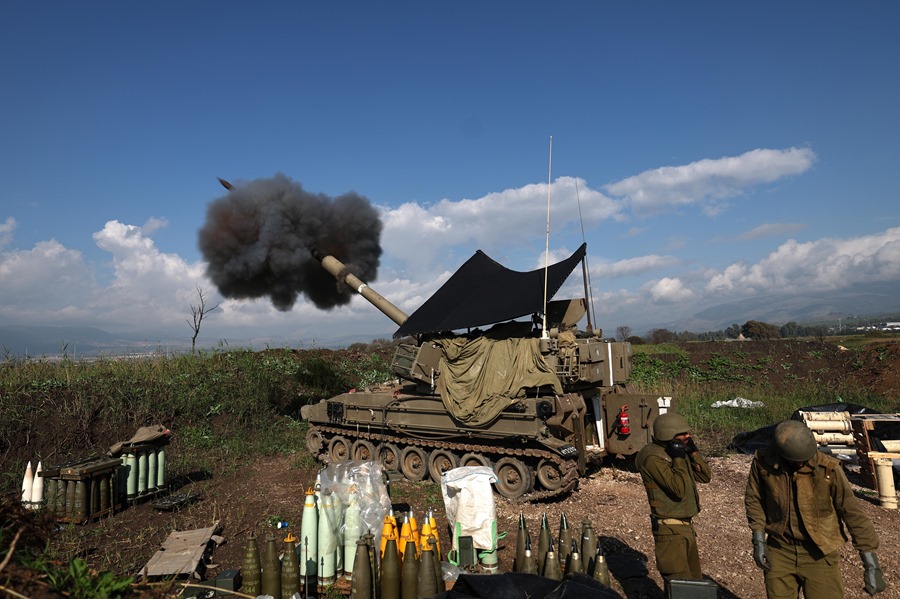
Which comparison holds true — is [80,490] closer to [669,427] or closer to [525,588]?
[525,588]

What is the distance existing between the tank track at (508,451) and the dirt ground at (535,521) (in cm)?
22

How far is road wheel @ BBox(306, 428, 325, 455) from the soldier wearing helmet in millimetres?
9417

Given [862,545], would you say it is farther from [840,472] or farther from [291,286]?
[291,286]

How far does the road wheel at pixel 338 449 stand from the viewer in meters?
11.7

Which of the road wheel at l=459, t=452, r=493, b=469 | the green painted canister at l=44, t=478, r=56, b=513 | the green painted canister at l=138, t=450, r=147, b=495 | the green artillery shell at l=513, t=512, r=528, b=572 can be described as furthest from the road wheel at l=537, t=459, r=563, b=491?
the green painted canister at l=44, t=478, r=56, b=513

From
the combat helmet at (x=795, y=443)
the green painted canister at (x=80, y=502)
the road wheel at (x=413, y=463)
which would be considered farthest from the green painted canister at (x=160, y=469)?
the combat helmet at (x=795, y=443)

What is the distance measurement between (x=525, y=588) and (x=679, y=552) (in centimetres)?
155

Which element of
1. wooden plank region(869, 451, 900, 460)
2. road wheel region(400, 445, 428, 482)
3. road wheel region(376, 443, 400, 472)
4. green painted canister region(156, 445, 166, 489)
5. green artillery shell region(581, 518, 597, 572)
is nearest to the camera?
green artillery shell region(581, 518, 597, 572)

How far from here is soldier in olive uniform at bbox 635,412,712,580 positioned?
15.4 feet

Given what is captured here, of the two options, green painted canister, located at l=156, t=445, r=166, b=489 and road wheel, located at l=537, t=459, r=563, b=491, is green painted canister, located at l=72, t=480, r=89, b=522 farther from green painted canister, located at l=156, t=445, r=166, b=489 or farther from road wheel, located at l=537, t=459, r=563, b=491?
road wheel, located at l=537, t=459, r=563, b=491

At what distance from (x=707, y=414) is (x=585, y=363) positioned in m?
7.33

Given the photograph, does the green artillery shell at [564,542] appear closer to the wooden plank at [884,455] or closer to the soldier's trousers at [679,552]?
the soldier's trousers at [679,552]

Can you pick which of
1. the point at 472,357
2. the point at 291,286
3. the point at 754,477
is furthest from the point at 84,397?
the point at 754,477

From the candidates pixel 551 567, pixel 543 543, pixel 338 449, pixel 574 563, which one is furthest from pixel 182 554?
pixel 338 449
